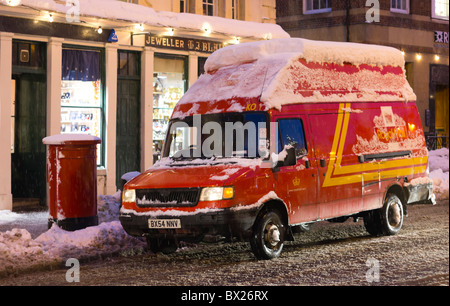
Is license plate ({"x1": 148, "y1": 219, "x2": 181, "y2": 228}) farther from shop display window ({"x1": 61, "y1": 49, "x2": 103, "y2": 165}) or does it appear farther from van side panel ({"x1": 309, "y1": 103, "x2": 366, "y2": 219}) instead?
shop display window ({"x1": 61, "y1": 49, "x2": 103, "y2": 165})

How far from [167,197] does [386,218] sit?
4.17 meters

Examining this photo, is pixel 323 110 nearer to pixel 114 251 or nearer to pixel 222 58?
pixel 222 58

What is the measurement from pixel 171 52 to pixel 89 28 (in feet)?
8.89

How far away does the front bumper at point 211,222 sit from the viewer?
9.80m

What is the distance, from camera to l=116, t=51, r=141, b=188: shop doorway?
1944cm

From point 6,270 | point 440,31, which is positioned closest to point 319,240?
point 6,270

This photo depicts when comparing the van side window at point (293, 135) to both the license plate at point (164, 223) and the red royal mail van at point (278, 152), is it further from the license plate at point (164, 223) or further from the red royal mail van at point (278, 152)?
the license plate at point (164, 223)

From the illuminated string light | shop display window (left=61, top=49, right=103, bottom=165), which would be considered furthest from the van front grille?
shop display window (left=61, top=49, right=103, bottom=165)

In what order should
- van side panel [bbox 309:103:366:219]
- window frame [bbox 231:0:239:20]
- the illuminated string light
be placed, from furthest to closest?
window frame [bbox 231:0:239:20], the illuminated string light, van side panel [bbox 309:103:366:219]

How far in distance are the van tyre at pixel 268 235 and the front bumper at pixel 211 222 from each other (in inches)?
7.4

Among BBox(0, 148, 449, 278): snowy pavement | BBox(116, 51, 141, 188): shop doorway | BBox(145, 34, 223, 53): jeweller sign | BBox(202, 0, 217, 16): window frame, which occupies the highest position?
BBox(202, 0, 217, 16): window frame

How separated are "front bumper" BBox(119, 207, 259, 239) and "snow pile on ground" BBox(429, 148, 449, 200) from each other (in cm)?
1020

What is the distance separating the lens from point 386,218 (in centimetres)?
1259

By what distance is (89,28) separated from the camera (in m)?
18.4
